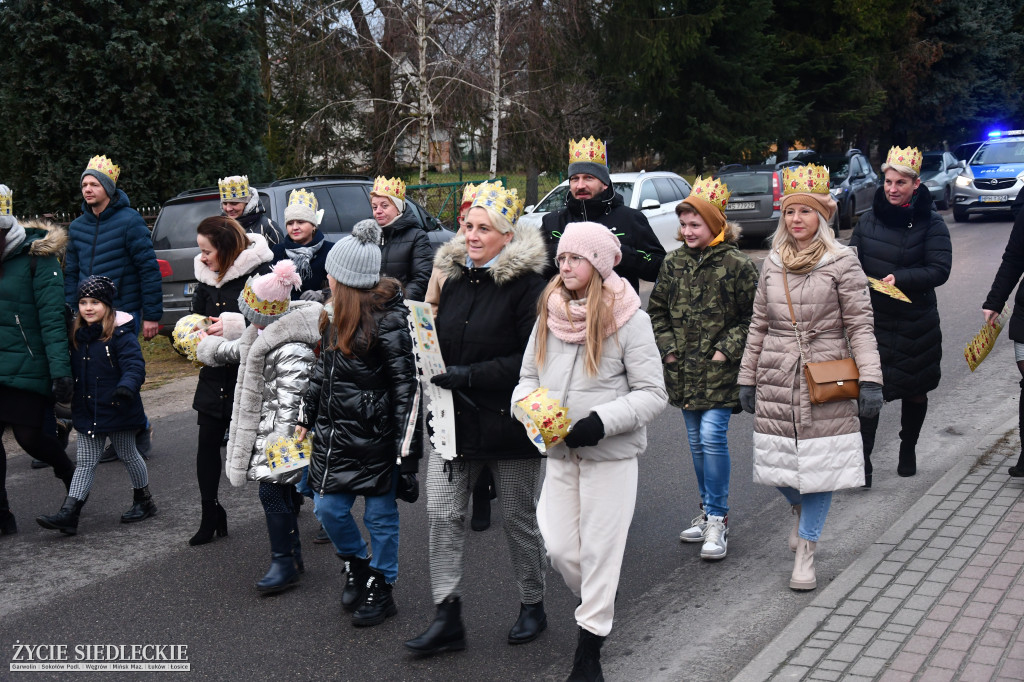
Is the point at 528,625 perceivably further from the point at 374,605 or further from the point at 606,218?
the point at 606,218

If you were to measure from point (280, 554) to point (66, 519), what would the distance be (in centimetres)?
176

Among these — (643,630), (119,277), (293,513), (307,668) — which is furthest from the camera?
(119,277)

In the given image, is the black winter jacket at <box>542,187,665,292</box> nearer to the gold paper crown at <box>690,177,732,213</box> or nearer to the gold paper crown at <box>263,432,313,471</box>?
the gold paper crown at <box>690,177,732,213</box>

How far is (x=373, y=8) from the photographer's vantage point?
22828mm

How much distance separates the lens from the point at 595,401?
13.4 ft

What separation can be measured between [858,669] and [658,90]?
23627mm

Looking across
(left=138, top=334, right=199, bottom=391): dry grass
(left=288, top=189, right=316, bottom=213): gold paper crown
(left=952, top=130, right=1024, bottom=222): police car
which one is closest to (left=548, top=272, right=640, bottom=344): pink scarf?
(left=288, top=189, right=316, bottom=213): gold paper crown

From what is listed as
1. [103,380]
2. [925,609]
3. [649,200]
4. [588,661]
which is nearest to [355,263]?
[588,661]

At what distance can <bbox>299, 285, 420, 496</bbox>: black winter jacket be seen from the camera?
4629mm

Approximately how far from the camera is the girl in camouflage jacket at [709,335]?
217 inches

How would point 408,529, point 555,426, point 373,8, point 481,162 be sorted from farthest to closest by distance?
point 481,162
point 373,8
point 408,529
point 555,426

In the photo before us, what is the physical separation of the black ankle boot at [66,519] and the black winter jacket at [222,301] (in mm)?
1147

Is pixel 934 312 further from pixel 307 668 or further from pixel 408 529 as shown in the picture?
pixel 307 668

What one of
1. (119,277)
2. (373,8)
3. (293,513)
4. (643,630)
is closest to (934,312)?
(643,630)
